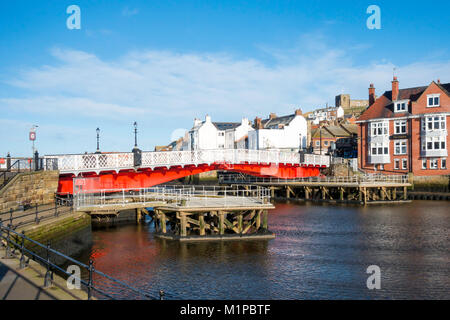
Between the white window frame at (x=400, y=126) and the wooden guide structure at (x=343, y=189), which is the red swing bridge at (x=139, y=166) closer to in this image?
the wooden guide structure at (x=343, y=189)

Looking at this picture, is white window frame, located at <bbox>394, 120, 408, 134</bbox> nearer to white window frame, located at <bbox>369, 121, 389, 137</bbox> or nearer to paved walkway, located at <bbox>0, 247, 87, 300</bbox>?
white window frame, located at <bbox>369, 121, 389, 137</bbox>

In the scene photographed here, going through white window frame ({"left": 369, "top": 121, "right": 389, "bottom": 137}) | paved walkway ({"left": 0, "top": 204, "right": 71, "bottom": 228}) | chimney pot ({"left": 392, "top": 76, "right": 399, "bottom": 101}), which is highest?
chimney pot ({"left": 392, "top": 76, "right": 399, "bottom": 101})

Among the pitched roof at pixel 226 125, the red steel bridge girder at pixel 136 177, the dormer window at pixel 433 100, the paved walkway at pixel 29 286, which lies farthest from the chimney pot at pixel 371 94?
the paved walkway at pixel 29 286

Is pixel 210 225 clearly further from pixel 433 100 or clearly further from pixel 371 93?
pixel 371 93

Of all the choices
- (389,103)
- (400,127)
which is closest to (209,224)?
(400,127)

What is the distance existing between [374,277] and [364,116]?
163 feet

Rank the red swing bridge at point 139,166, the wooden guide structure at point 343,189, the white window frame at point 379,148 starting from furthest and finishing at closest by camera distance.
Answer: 1. the white window frame at point 379,148
2. the wooden guide structure at point 343,189
3. the red swing bridge at point 139,166

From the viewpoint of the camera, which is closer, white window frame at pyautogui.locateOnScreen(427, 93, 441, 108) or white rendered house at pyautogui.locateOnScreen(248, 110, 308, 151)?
white window frame at pyautogui.locateOnScreen(427, 93, 441, 108)

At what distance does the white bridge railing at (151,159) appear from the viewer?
105 ft

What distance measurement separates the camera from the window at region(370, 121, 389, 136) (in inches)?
2466

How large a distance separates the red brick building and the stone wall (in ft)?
155

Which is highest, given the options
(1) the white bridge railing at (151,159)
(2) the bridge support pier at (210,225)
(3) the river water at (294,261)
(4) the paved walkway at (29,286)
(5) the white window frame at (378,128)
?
(5) the white window frame at (378,128)

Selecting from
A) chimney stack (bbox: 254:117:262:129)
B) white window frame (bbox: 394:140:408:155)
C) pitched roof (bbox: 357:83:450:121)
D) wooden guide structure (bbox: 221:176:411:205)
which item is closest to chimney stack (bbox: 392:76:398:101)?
pitched roof (bbox: 357:83:450:121)

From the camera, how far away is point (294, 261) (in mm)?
23203
